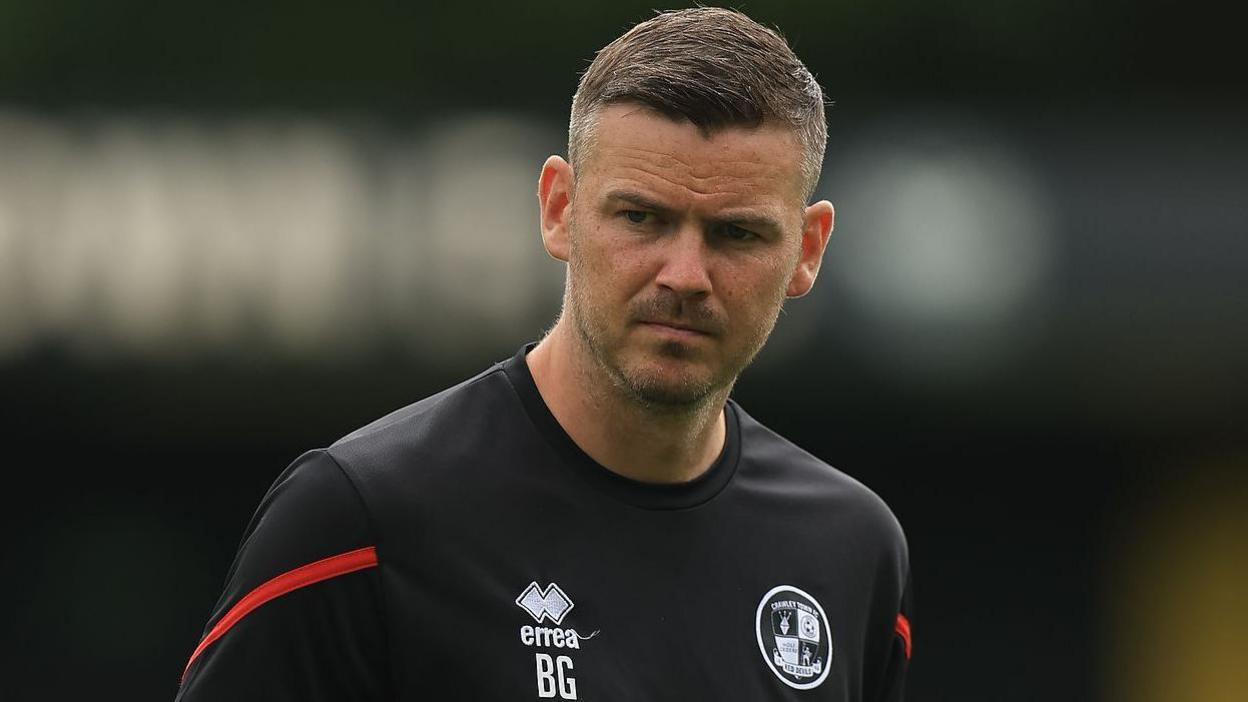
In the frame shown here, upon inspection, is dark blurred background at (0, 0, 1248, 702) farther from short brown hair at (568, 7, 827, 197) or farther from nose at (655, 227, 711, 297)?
nose at (655, 227, 711, 297)

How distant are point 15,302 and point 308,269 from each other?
1.03 meters

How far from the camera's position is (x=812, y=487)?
3.57m

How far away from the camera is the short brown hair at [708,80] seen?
3.11 metres

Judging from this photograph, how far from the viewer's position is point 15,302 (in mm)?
6898

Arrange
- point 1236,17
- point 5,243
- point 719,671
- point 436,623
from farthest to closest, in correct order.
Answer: point 1236,17, point 5,243, point 719,671, point 436,623

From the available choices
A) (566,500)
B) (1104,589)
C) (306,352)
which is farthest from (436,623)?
(1104,589)

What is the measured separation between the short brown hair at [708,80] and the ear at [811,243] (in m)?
0.10

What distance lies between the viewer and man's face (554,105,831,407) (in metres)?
3.06

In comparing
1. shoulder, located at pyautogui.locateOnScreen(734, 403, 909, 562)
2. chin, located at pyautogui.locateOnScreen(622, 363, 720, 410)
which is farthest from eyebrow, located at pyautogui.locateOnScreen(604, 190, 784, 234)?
shoulder, located at pyautogui.locateOnScreen(734, 403, 909, 562)

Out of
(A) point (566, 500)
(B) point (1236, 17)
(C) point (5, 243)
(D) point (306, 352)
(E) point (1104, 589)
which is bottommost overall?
(E) point (1104, 589)

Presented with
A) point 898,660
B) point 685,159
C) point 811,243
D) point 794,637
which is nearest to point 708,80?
point 685,159

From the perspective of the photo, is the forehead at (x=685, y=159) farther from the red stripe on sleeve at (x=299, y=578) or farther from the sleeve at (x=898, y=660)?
the sleeve at (x=898, y=660)

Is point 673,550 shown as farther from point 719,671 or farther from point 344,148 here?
point 344,148

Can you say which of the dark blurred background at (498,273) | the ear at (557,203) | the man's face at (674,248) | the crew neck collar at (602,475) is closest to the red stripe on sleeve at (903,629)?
the crew neck collar at (602,475)
